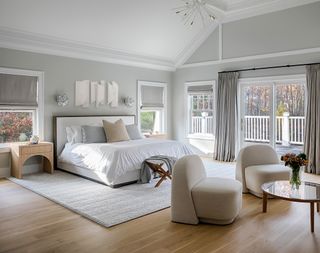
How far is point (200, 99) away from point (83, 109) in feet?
Result: 10.6

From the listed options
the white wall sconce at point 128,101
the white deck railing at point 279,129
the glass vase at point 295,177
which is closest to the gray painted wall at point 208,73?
Answer: the white deck railing at point 279,129

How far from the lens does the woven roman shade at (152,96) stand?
330 inches

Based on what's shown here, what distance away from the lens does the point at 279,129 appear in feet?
22.9

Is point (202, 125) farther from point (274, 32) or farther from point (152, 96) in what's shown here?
point (274, 32)

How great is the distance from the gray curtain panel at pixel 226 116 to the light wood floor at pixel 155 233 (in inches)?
138

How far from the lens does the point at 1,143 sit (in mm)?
5844

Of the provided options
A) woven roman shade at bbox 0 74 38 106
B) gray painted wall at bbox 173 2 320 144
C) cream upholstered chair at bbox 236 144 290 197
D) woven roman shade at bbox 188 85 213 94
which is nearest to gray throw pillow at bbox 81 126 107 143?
woven roman shade at bbox 0 74 38 106

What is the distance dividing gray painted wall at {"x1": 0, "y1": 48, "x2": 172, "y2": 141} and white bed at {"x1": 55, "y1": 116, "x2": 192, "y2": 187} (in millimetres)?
281

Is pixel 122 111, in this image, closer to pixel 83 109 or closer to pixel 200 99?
pixel 83 109

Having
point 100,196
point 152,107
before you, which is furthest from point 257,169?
point 152,107

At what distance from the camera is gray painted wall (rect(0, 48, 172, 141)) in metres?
5.98

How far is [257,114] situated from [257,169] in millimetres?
2990

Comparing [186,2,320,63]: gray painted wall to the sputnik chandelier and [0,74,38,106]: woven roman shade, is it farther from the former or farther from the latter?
[0,74,38,106]: woven roman shade

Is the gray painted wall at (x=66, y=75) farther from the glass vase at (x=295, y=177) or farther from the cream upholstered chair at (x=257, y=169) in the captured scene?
the glass vase at (x=295, y=177)
